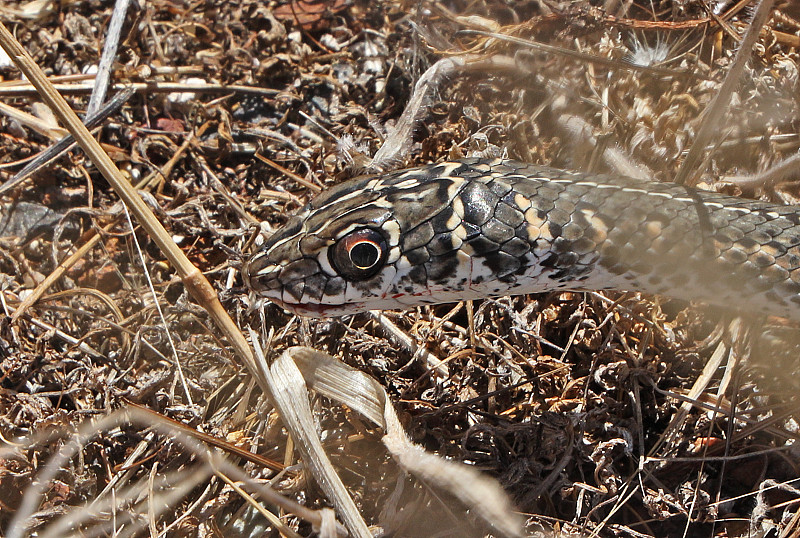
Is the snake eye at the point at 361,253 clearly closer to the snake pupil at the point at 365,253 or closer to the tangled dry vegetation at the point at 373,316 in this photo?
the snake pupil at the point at 365,253

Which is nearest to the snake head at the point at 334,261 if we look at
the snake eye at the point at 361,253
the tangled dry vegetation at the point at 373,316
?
the snake eye at the point at 361,253

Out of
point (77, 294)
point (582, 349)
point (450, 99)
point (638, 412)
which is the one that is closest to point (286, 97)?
point (450, 99)

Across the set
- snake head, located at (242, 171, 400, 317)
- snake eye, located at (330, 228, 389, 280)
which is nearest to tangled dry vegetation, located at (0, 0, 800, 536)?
snake head, located at (242, 171, 400, 317)

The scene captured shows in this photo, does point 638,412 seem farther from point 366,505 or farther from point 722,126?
point 722,126

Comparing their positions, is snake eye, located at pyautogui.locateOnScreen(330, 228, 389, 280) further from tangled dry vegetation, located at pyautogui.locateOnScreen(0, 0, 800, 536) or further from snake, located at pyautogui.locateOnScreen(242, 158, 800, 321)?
tangled dry vegetation, located at pyautogui.locateOnScreen(0, 0, 800, 536)

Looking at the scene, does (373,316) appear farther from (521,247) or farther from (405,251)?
(521,247)

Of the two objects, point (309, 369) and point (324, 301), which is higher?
point (324, 301)
